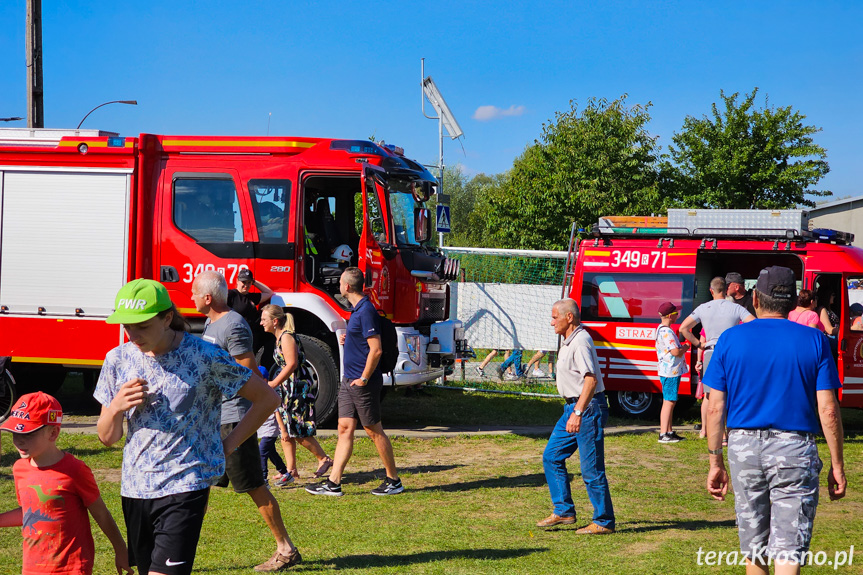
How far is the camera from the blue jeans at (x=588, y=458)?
250 inches

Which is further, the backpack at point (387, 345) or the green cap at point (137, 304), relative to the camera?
the backpack at point (387, 345)

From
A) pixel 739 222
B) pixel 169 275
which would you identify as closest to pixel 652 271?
pixel 739 222

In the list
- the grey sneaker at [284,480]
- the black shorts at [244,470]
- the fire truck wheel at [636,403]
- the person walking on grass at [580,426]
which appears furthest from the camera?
the fire truck wheel at [636,403]

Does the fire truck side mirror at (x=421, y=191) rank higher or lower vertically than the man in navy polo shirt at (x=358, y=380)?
higher

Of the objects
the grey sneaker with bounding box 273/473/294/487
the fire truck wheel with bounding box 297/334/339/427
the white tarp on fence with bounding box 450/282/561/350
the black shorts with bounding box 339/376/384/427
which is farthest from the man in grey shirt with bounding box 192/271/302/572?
the white tarp on fence with bounding box 450/282/561/350

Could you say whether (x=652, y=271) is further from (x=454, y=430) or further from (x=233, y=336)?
(x=233, y=336)

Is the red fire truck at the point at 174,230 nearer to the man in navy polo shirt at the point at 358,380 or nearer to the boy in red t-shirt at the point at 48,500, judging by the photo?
the man in navy polo shirt at the point at 358,380

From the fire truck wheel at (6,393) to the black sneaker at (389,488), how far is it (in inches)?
199

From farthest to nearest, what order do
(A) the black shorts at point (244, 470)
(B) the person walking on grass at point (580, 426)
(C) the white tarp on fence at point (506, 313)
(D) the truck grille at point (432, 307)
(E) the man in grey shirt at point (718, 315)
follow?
(C) the white tarp on fence at point (506, 313) → (D) the truck grille at point (432, 307) → (E) the man in grey shirt at point (718, 315) → (B) the person walking on grass at point (580, 426) → (A) the black shorts at point (244, 470)

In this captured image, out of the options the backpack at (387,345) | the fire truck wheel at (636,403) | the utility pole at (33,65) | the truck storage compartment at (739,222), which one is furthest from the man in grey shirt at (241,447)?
the utility pole at (33,65)

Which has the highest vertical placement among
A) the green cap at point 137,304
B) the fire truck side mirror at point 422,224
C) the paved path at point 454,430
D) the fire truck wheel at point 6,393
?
the fire truck side mirror at point 422,224

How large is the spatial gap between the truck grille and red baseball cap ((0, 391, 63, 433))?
Result: 7.77 meters

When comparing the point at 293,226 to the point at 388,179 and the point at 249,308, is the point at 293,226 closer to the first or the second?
the point at 388,179

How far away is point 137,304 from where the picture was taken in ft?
10.7
